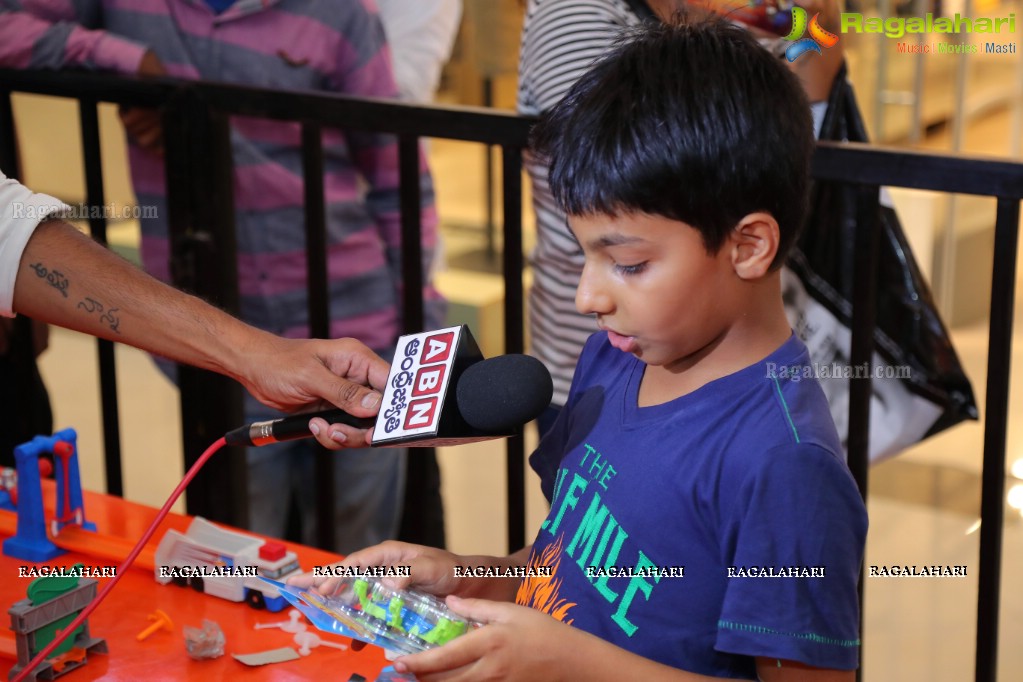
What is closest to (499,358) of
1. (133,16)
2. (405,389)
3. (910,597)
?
(405,389)

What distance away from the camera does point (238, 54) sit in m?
2.28

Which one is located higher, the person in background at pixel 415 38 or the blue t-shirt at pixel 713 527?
the person in background at pixel 415 38

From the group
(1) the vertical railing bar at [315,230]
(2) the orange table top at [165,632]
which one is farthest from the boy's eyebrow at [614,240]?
(1) the vertical railing bar at [315,230]

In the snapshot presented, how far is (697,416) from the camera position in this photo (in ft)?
3.48

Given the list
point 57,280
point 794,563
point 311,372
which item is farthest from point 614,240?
point 57,280

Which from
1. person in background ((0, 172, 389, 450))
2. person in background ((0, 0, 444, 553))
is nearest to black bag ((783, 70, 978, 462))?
person in background ((0, 0, 444, 553))

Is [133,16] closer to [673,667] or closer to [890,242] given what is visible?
[890,242]

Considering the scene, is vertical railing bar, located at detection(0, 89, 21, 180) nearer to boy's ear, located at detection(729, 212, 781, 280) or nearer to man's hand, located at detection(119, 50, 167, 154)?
man's hand, located at detection(119, 50, 167, 154)

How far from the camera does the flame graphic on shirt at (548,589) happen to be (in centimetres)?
111

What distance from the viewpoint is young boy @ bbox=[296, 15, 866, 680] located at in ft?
3.19

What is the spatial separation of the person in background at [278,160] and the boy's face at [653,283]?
128 cm

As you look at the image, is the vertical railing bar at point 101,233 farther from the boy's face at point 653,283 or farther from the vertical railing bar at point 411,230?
the boy's face at point 653,283

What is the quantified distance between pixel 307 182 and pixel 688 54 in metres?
1.14

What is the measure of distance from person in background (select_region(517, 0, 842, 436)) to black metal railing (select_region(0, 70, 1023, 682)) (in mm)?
87
